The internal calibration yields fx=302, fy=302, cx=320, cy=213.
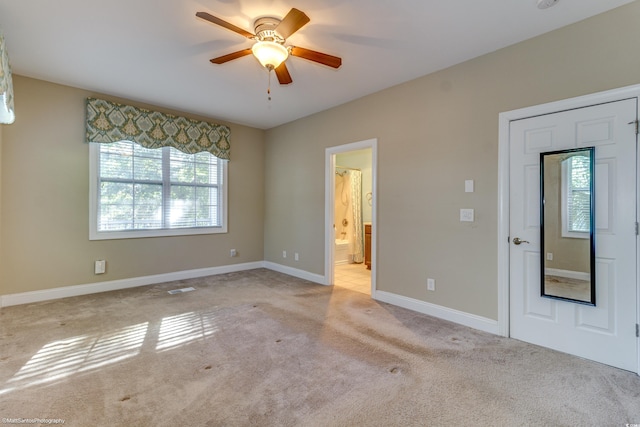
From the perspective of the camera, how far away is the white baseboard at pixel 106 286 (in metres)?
3.66

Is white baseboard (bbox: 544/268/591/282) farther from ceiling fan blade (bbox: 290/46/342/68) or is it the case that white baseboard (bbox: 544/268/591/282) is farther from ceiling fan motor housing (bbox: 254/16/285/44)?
ceiling fan motor housing (bbox: 254/16/285/44)

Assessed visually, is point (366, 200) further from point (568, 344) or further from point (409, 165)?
point (568, 344)

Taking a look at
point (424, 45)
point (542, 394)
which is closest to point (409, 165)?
point (424, 45)

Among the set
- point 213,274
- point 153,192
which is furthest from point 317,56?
point 213,274

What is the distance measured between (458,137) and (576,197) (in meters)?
1.17

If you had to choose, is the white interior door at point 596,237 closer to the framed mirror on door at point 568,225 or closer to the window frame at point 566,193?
the framed mirror on door at point 568,225

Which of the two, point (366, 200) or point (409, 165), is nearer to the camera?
point (409, 165)

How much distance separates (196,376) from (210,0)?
2751 millimetres

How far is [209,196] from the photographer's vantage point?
530cm

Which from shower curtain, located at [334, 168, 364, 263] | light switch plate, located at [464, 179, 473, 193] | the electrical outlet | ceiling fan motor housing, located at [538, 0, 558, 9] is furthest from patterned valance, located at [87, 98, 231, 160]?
ceiling fan motor housing, located at [538, 0, 558, 9]

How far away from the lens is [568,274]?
2498 mm

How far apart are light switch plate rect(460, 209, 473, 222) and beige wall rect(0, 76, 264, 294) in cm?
433

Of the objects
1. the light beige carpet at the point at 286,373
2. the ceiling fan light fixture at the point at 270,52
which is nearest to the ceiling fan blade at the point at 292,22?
the ceiling fan light fixture at the point at 270,52

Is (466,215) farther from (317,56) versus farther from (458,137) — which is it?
(317,56)
